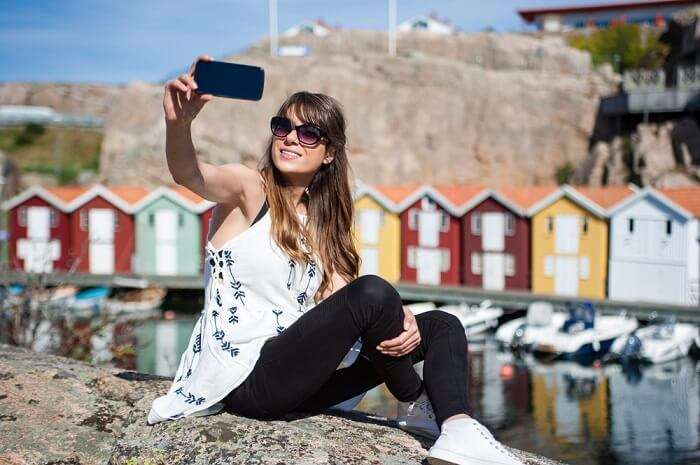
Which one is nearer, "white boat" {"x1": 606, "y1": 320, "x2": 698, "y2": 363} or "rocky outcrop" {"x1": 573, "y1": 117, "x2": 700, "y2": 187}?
"white boat" {"x1": 606, "y1": 320, "x2": 698, "y2": 363}

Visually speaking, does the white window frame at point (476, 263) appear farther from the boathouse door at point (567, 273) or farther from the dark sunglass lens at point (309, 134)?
the dark sunglass lens at point (309, 134)

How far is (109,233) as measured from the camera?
28.7 meters

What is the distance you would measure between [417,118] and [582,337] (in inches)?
924

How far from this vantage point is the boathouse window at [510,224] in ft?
82.7

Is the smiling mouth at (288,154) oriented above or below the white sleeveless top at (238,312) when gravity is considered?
above

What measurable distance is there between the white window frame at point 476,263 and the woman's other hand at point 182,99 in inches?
927

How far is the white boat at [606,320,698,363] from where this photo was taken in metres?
20.0

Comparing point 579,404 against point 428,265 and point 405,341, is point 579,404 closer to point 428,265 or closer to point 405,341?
point 428,265

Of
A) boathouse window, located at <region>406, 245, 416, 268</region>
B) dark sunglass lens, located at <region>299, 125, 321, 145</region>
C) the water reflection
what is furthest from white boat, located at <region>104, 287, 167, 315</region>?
dark sunglass lens, located at <region>299, 125, 321, 145</region>

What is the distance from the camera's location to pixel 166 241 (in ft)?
92.8

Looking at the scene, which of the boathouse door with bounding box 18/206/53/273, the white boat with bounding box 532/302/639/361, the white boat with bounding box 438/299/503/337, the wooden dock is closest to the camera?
the white boat with bounding box 532/302/639/361

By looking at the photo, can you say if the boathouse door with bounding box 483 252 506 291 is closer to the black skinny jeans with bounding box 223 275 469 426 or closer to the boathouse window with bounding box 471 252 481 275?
the boathouse window with bounding box 471 252 481 275

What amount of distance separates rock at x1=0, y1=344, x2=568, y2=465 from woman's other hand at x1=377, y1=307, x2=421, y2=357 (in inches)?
14.0

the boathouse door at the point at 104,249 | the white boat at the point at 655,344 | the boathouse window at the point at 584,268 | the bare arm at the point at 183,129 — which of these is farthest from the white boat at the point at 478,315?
the bare arm at the point at 183,129
